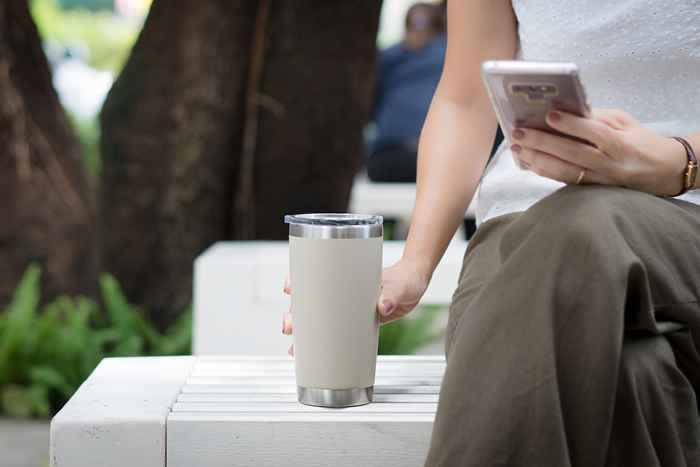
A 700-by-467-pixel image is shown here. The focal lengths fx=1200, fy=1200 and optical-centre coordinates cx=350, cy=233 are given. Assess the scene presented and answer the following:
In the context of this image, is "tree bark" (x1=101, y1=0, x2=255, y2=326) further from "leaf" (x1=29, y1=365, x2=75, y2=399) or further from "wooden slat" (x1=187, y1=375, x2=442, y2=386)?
"wooden slat" (x1=187, y1=375, x2=442, y2=386)

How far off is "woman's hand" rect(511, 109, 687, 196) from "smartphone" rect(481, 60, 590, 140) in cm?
2

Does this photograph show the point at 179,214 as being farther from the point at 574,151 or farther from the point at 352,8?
the point at 574,151

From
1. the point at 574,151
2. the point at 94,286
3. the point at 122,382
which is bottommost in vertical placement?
the point at 94,286

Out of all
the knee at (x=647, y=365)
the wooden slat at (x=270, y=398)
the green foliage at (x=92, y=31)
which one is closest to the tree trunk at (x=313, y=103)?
the wooden slat at (x=270, y=398)

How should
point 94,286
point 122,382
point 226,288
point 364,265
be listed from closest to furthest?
point 364,265
point 122,382
point 226,288
point 94,286

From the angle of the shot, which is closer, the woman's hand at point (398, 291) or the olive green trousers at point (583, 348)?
the olive green trousers at point (583, 348)

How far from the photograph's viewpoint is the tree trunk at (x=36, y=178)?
Result: 4883 mm

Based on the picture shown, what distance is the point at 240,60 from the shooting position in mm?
4719

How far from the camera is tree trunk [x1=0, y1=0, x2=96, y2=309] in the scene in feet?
16.0

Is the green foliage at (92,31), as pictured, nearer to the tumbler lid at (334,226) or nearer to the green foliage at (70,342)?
the green foliage at (70,342)

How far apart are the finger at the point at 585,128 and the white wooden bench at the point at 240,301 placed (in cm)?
220

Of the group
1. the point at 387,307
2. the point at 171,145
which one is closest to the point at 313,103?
the point at 171,145

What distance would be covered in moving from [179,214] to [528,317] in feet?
11.5

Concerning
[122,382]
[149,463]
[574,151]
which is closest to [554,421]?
[574,151]
